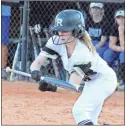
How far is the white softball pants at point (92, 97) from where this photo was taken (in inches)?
213

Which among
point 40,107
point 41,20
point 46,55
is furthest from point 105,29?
point 46,55

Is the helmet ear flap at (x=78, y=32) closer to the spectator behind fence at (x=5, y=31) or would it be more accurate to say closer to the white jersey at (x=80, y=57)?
the white jersey at (x=80, y=57)

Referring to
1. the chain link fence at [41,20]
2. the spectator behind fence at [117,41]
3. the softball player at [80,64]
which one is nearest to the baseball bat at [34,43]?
the chain link fence at [41,20]

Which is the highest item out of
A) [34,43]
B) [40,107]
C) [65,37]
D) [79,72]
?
[65,37]

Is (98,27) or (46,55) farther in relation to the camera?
(98,27)

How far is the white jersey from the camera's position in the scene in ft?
17.4

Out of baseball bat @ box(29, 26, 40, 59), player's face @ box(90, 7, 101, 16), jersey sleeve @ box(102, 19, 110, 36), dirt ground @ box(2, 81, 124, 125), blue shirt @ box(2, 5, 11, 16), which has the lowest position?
dirt ground @ box(2, 81, 124, 125)

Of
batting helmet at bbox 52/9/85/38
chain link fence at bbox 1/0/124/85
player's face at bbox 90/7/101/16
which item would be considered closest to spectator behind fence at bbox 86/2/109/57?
player's face at bbox 90/7/101/16

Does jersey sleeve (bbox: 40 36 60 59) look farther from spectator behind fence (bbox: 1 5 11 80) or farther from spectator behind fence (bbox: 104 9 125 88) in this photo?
spectator behind fence (bbox: 1 5 11 80)

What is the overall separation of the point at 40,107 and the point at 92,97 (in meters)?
3.48

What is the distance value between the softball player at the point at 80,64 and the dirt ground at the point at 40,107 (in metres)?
2.08

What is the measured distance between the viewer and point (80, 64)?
5.29 meters

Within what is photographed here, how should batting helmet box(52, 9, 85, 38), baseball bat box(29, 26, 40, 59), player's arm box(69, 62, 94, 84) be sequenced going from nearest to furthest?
player's arm box(69, 62, 94, 84), batting helmet box(52, 9, 85, 38), baseball bat box(29, 26, 40, 59)

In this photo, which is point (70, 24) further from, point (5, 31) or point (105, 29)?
point (5, 31)
